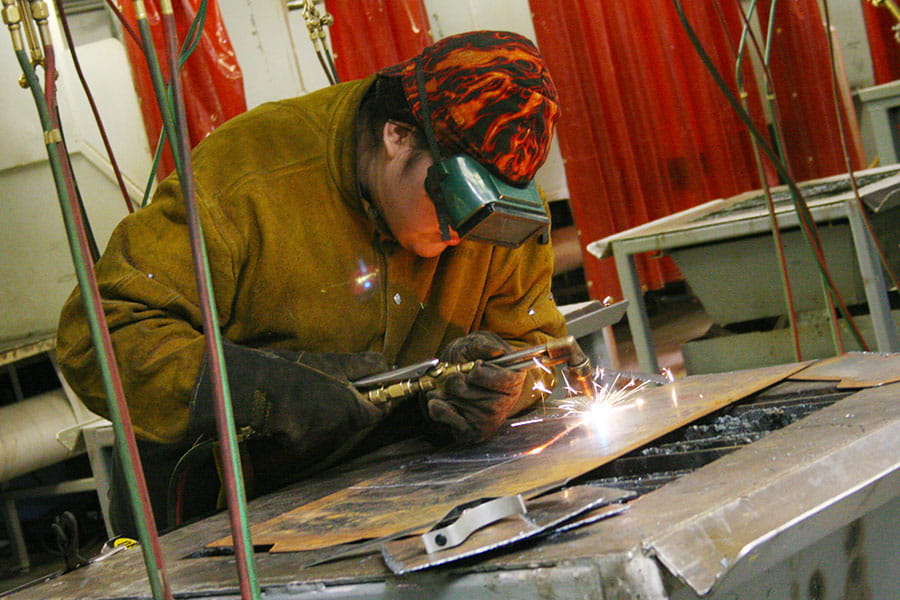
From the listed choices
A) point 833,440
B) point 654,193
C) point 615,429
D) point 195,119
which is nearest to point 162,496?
point 615,429

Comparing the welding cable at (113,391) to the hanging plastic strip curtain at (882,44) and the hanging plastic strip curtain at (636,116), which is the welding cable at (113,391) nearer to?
the hanging plastic strip curtain at (636,116)

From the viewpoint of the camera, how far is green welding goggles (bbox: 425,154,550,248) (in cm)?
172

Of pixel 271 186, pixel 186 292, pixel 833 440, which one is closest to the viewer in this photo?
pixel 833 440

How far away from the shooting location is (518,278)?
2.27m

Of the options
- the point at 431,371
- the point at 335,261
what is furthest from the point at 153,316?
the point at 431,371

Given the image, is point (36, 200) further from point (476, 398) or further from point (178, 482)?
point (476, 398)

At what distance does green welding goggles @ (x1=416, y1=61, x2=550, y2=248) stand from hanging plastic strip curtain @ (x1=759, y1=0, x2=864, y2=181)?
422 cm

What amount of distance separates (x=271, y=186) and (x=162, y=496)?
69 centimetres

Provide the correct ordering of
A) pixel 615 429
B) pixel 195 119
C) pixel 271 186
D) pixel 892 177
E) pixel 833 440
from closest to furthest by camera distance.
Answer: pixel 833 440 → pixel 615 429 → pixel 271 186 → pixel 892 177 → pixel 195 119

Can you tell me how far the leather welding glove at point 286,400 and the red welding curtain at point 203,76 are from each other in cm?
360

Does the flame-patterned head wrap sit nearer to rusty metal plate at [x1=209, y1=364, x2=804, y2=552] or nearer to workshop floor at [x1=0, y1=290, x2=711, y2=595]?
rusty metal plate at [x1=209, y1=364, x2=804, y2=552]

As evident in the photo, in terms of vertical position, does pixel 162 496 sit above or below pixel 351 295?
below

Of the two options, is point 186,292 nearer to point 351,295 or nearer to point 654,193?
point 351,295

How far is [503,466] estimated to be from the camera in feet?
5.19
